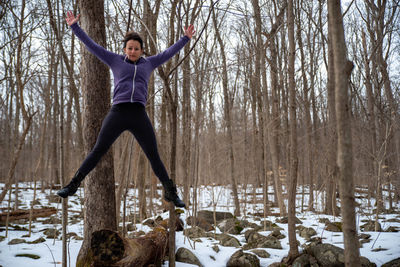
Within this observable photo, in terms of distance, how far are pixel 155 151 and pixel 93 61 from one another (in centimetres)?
150

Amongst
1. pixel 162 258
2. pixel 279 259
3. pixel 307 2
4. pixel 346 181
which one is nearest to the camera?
pixel 346 181

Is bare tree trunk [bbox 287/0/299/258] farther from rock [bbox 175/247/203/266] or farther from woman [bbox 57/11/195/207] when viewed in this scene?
woman [bbox 57/11/195/207]

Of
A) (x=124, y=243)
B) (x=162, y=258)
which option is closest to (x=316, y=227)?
(x=162, y=258)

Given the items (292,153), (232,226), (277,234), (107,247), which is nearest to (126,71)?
(107,247)

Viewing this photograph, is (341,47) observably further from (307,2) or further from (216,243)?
(307,2)

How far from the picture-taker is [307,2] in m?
8.71

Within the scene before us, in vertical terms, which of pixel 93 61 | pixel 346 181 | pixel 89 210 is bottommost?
pixel 89 210

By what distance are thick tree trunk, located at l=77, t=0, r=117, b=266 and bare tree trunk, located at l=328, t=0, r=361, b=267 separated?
8.12 feet

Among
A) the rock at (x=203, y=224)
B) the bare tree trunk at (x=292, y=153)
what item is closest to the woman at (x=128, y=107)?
the bare tree trunk at (x=292, y=153)

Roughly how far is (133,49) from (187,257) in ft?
10.4

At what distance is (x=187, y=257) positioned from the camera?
412 cm

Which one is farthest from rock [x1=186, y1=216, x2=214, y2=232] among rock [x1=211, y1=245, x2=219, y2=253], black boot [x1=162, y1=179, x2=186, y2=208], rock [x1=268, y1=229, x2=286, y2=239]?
black boot [x1=162, y1=179, x2=186, y2=208]

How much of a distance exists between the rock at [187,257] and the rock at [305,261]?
56.3 inches

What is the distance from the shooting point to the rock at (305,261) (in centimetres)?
381
